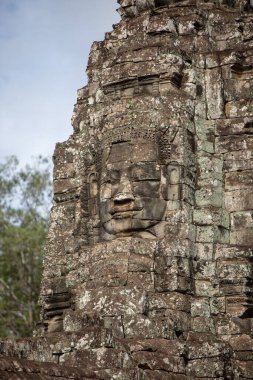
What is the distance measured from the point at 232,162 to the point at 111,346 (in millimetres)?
3996

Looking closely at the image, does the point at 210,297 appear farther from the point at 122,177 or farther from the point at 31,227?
the point at 31,227

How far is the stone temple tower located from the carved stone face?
0.05 feet

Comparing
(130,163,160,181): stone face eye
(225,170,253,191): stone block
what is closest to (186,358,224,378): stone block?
(130,163,160,181): stone face eye

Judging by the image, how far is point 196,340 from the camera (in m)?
17.2

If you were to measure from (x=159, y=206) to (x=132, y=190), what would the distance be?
0.46m

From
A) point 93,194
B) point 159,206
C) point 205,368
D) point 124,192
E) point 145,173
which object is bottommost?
point 205,368

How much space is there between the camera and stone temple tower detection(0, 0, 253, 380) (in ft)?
55.9

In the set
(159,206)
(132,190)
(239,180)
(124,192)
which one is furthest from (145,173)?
(239,180)

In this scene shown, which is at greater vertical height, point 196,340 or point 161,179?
point 161,179

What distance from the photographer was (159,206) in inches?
717

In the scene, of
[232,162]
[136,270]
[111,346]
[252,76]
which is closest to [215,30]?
[252,76]

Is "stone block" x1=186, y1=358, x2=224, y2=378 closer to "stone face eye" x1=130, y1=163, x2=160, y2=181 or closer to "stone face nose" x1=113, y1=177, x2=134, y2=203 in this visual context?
"stone face nose" x1=113, y1=177, x2=134, y2=203

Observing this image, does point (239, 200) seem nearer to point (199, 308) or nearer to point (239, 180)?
point (239, 180)

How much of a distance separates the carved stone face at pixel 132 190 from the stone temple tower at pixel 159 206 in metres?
0.01
